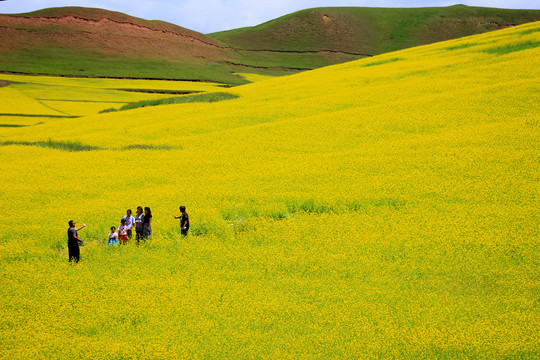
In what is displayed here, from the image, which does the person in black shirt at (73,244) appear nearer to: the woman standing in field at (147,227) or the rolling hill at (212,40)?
the woman standing in field at (147,227)

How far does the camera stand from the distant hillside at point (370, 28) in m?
132

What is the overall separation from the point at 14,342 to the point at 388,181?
11.7 meters

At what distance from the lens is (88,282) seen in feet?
35.6

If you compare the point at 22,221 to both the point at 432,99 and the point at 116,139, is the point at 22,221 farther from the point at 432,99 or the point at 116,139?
the point at 432,99

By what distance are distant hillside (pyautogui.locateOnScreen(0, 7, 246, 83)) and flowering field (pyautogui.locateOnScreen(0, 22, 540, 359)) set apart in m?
56.8

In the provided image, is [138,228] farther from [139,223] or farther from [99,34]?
[99,34]

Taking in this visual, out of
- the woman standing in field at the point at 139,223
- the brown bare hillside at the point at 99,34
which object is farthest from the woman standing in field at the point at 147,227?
the brown bare hillside at the point at 99,34

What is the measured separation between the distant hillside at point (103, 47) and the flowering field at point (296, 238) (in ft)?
186

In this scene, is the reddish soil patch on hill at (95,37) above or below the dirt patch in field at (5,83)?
above

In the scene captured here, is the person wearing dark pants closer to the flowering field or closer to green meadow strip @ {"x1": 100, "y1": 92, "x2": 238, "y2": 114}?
the flowering field

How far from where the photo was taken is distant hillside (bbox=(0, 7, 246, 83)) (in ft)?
258

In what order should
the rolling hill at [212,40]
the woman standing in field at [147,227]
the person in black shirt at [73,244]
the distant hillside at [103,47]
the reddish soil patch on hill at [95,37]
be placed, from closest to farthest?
the person in black shirt at [73,244] → the woman standing in field at [147,227] → the distant hillside at [103,47] → the rolling hill at [212,40] → the reddish soil patch on hill at [95,37]

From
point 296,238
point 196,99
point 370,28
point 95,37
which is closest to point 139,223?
point 296,238

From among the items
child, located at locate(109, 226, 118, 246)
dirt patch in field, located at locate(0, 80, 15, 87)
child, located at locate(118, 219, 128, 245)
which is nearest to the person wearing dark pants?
→ child, located at locate(118, 219, 128, 245)
